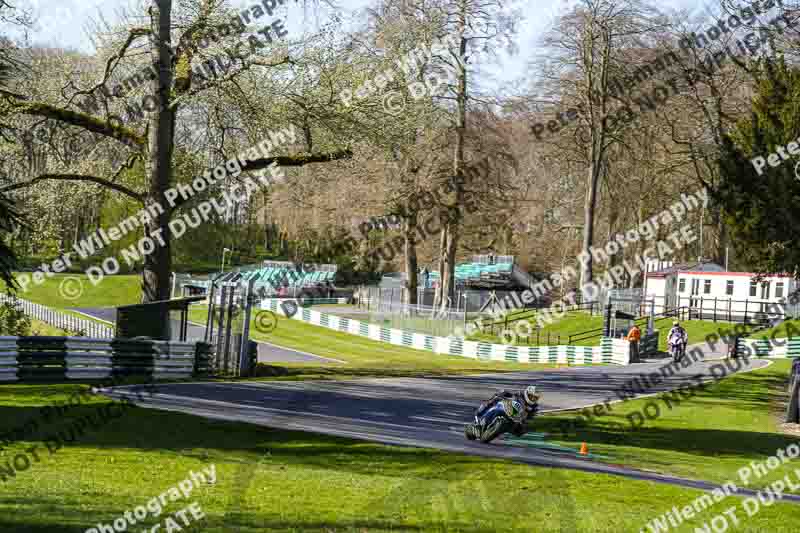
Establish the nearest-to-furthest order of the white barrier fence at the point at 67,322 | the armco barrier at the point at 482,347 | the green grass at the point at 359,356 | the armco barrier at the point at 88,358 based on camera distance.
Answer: the armco barrier at the point at 88,358 < the green grass at the point at 359,356 < the white barrier fence at the point at 67,322 < the armco barrier at the point at 482,347

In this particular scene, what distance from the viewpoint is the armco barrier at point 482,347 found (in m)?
38.8

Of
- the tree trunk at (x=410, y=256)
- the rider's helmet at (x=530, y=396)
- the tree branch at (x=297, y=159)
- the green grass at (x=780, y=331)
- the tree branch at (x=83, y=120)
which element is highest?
the tree branch at (x=83, y=120)

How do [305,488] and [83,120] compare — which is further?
[83,120]

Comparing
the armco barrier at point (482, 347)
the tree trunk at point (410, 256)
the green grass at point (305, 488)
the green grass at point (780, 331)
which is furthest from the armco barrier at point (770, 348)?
the green grass at point (305, 488)

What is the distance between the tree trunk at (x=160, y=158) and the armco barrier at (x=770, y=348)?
25.8m

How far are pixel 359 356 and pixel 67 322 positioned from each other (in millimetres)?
→ 13311

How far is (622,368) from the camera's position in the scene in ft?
116

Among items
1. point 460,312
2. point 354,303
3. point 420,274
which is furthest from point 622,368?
point 420,274

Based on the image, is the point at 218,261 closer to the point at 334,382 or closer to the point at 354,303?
the point at 354,303

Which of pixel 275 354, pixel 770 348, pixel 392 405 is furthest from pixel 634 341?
pixel 392 405

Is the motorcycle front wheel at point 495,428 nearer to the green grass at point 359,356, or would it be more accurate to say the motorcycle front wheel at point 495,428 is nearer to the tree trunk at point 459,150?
the green grass at point 359,356

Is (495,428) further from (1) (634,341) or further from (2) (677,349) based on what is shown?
(1) (634,341)

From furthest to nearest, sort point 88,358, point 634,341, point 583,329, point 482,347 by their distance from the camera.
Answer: point 583,329
point 482,347
point 634,341
point 88,358

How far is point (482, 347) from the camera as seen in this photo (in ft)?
143
